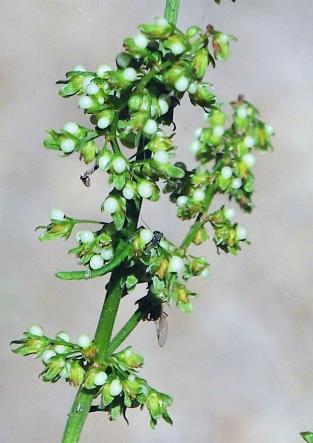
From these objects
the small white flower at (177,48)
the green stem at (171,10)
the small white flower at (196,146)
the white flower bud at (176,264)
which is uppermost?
the small white flower at (196,146)

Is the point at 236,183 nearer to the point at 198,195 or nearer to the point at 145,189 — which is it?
the point at 198,195

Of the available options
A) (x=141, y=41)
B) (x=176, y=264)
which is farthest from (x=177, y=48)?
(x=176, y=264)

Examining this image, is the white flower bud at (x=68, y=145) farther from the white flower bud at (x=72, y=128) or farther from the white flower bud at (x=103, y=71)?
the white flower bud at (x=103, y=71)

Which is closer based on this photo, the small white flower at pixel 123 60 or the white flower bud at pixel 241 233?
the small white flower at pixel 123 60

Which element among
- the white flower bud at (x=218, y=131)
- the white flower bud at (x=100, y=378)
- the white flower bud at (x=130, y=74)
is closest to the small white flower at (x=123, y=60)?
the white flower bud at (x=130, y=74)

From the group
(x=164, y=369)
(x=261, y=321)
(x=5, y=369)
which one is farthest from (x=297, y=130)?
(x=5, y=369)
